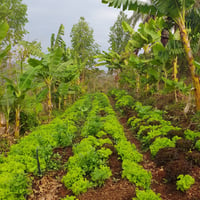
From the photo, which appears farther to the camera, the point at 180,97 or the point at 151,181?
the point at 180,97

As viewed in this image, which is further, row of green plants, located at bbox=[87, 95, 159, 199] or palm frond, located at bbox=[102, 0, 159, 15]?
palm frond, located at bbox=[102, 0, 159, 15]

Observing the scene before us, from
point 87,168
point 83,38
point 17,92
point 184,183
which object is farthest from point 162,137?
point 83,38

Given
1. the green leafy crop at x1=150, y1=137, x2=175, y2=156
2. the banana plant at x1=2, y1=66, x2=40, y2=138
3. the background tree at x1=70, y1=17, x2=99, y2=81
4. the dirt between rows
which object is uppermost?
the background tree at x1=70, y1=17, x2=99, y2=81

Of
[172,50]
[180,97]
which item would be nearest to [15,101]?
[172,50]

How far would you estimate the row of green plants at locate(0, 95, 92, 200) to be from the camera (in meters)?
3.94

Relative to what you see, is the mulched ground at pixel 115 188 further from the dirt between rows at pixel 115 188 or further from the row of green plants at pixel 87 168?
the row of green plants at pixel 87 168

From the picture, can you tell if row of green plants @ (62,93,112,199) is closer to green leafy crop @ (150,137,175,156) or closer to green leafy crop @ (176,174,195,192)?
green leafy crop @ (150,137,175,156)

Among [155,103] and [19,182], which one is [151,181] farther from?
[155,103]

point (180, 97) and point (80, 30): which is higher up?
point (80, 30)

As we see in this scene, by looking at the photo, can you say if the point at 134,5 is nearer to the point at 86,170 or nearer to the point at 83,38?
the point at 86,170

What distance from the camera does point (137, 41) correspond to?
14008 millimetres

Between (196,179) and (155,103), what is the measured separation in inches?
312

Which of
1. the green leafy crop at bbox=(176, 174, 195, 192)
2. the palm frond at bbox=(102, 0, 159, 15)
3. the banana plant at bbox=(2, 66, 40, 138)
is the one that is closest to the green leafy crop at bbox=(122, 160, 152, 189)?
the green leafy crop at bbox=(176, 174, 195, 192)

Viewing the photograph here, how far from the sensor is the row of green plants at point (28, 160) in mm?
3939
